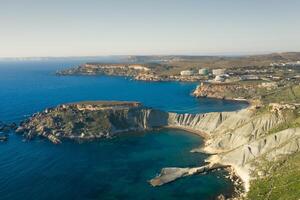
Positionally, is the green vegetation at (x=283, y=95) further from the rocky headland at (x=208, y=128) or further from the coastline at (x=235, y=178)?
the coastline at (x=235, y=178)

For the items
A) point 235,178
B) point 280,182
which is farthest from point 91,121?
point 280,182

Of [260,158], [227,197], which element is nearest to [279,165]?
[260,158]

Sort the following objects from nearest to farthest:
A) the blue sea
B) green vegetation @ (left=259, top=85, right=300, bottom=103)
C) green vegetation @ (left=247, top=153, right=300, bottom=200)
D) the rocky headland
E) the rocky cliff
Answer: green vegetation @ (left=247, top=153, right=300, bottom=200), the blue sea, the rocky headland, the rocky cliff, green vegetation @ (left=259, top=85, right=300, bottom=103)

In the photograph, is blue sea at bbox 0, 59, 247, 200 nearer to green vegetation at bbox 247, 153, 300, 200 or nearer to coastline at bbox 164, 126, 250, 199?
coastline at bbox 164, 126, 250, 199

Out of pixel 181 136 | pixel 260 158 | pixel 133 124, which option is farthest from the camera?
pixel 133 124

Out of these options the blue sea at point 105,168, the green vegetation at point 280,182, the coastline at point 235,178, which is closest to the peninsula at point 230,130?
the green vegetation at point 280,182

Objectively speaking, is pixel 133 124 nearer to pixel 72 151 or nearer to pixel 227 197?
pixel 72 151

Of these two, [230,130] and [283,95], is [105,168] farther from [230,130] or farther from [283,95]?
[283,95]

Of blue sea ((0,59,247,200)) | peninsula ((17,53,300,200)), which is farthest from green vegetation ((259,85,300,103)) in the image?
blue sea ((0,59,247,200))
